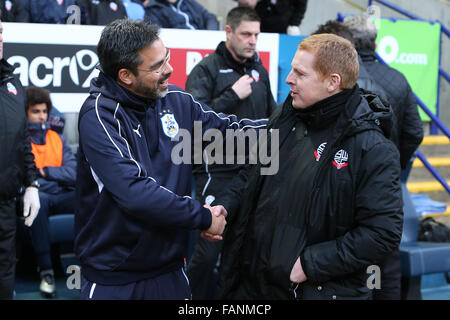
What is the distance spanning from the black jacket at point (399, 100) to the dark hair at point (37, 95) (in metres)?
2.56

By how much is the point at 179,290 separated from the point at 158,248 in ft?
0.87

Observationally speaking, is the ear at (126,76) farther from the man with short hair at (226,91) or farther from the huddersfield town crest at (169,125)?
the man with short hair at (226,91)

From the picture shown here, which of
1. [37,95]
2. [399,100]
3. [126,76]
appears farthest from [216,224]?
[37,95]

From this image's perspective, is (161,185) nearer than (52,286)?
Yes

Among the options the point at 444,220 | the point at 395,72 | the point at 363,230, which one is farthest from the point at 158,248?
the point at 444,220

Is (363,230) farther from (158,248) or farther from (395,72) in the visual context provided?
(395,72)

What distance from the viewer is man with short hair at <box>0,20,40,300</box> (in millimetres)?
3564

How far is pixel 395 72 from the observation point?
14.4ft

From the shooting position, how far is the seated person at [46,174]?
4.96 metres

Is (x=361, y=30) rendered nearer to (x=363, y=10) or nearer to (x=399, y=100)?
(x=399, y=100)

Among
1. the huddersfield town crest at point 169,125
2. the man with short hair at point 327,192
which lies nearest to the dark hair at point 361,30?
the man with short hair at point 327,192

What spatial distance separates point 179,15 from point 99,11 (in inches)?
45.0

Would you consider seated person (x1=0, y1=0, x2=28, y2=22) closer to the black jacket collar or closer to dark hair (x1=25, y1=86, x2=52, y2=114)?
dark hair (x1=25, y1=86, x2=52, y2=114)

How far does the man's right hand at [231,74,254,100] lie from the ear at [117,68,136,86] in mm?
1942
